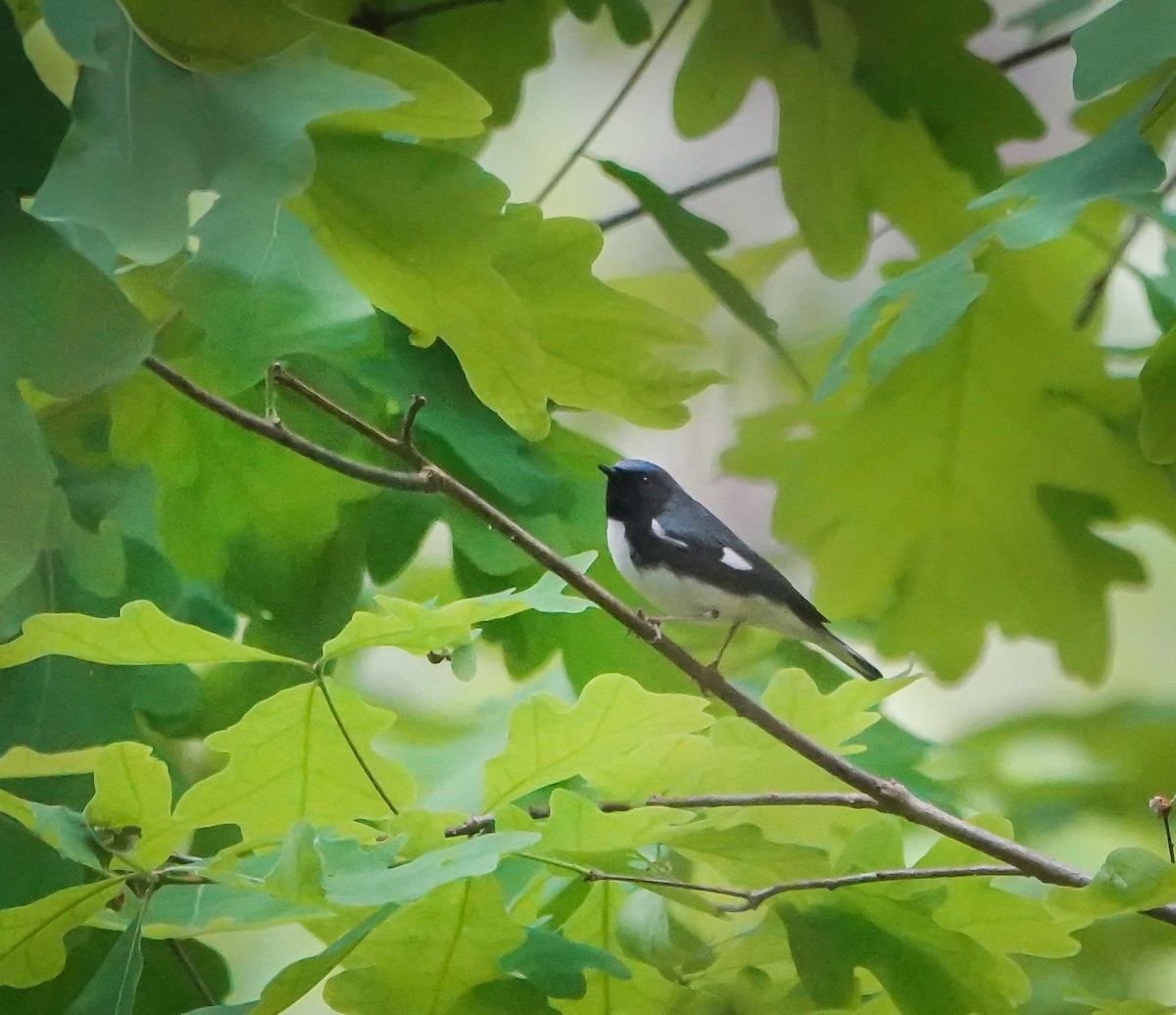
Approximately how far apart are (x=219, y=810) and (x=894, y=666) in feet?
1.43

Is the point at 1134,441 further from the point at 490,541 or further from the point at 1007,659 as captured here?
the point at 490,541

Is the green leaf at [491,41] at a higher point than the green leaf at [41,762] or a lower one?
higher

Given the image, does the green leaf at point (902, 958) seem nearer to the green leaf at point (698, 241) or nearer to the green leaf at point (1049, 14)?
the green leaf at point (698, 241)

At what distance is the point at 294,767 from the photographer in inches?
18.9

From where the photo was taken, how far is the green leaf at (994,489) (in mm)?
688

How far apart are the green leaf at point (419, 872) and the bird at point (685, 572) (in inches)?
10.0

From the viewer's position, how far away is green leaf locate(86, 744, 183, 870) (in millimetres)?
408

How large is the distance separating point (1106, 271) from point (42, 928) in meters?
0.61

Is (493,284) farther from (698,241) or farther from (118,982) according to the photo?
(118,982)

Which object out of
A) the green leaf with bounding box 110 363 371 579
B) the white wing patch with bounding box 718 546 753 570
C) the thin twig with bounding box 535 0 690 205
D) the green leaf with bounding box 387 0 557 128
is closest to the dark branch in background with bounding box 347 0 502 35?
the green leaf with bounding box 387 0 557 128

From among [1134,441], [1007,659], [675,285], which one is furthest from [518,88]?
[1007,659]

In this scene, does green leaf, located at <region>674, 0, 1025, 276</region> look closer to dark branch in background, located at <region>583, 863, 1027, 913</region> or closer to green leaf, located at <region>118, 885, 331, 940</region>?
dark branch in background, located at <region>583, 863, 1027, 913</region>

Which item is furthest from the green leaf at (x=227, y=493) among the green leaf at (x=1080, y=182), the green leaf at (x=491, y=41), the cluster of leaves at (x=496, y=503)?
the green leaf at (x=1080, y=182)

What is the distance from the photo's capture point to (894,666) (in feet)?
2.44
